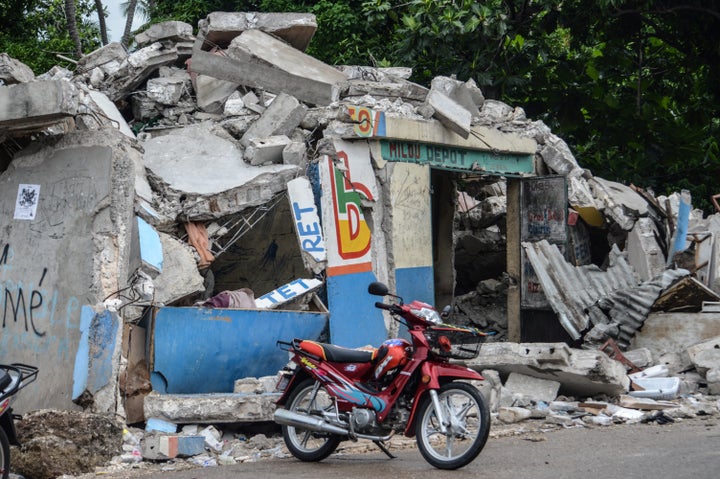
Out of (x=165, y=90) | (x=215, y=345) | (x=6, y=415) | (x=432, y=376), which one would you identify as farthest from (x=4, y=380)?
(x=165, y=90)

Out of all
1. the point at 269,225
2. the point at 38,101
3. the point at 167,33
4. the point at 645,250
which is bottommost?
the point at 645,250

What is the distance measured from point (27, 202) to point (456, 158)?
Answer: 6102 millimetres

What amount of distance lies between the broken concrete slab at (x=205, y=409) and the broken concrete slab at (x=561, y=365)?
2.70 m

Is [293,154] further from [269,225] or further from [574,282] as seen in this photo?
[574,282]

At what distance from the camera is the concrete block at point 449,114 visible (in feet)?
40.0

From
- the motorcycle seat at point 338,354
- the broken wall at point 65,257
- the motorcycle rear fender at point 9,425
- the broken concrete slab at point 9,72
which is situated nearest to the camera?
the motorcycle rear fender at point 9,425

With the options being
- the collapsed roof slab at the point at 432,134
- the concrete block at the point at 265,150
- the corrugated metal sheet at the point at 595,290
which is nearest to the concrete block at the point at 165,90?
the concrete block at the point at 265,150

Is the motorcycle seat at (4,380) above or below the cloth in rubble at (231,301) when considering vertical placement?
below

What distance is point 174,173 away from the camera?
10.5m

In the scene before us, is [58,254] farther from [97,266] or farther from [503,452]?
[503,452]

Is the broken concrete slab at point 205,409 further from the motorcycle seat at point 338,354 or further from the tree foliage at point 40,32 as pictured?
the tree foliage at point 40,32

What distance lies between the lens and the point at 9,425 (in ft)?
19.4

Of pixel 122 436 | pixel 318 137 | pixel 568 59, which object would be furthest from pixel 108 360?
pixel 568 59

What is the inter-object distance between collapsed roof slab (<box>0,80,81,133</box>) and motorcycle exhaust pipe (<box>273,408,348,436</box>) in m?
3.11
